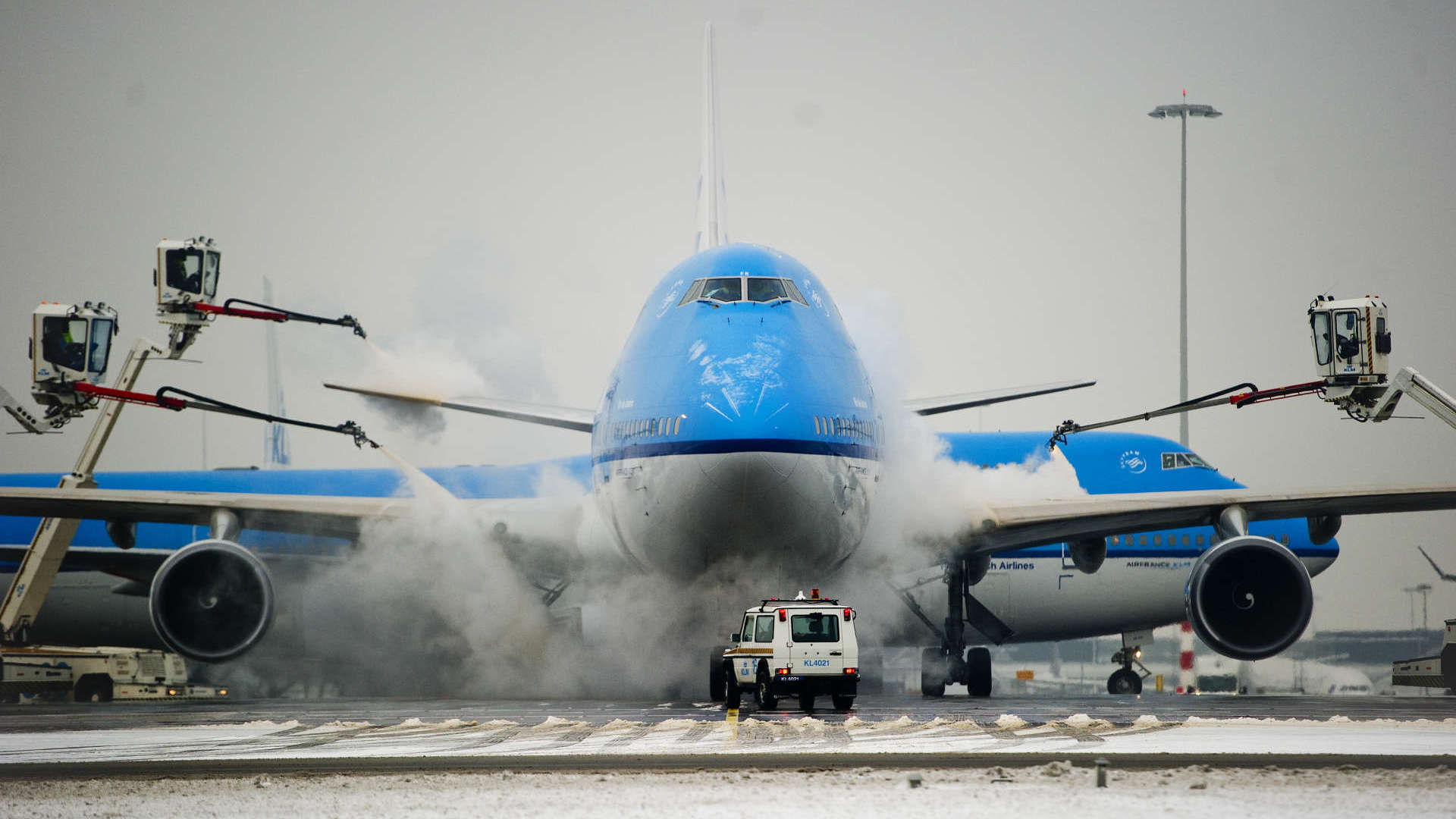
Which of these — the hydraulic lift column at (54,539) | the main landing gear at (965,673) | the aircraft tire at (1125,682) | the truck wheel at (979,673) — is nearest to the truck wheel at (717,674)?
the main landing gear at (965,673)

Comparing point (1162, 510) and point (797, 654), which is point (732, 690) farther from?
point (1162, 510)

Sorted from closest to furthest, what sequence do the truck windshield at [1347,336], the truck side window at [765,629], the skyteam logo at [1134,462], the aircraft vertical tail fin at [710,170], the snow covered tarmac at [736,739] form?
the snow covered tarmac at [736,739] → the truck side window at [765,629] → the truck windshield at [1347,336] → the aircraft vertical tail fin at [710,170] → the skyteam logo at [1134,462]

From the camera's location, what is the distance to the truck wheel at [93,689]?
35.1 m

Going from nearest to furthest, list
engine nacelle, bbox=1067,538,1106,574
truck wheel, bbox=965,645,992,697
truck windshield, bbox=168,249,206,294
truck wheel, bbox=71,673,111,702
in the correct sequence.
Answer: engine nacelle, bbox=1067,538,1106,574
truck windshield, bbox=168,249,206,294
truck wheel, bbox=965,645,992,697
truck wheel, bbox=71,673,111,702

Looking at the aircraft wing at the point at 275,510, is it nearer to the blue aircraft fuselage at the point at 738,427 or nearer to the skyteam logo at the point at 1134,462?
the blue aircraft fuselage at the point at 738,427

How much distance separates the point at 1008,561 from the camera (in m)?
28.9

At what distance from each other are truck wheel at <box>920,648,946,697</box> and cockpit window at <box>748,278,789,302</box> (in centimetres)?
735

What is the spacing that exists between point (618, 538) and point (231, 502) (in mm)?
5899

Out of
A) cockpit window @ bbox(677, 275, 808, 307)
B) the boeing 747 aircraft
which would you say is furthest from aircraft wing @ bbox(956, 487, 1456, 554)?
cockpit window @ bbox(677, 275, 808, 307)

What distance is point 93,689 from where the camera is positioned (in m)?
35.3

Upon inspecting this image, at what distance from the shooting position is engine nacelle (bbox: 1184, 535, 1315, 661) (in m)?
19.3

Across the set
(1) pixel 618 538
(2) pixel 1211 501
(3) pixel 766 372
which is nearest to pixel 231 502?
(1) pixel 618 538

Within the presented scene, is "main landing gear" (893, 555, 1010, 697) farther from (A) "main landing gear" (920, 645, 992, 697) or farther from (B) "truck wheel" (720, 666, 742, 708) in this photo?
(B) "truck wheel" (720, 666, 742, 708)

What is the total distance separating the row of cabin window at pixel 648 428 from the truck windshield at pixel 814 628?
274cm
